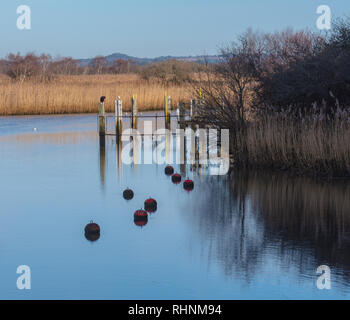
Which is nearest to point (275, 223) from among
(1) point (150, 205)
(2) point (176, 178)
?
(1) point (150, 205)

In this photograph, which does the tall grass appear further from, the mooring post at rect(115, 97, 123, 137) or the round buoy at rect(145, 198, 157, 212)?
the mooring post at rect(115, 97, 123, 137)

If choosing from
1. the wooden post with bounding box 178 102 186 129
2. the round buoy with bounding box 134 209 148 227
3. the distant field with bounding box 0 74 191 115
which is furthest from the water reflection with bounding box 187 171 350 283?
the distant field with bounding box 0 74 191 115

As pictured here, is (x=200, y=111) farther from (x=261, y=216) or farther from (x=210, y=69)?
(x=261, y=216)

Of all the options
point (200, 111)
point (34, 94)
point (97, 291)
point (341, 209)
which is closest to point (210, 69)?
point (200, 111)

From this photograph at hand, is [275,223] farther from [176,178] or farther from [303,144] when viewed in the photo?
[303,144]

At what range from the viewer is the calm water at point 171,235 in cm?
939

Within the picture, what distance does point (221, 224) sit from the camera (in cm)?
1297

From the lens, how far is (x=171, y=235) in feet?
40.0

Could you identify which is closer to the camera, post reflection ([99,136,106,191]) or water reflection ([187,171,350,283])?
water reflection ([187,171,350,283])

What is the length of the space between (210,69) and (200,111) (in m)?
1.68

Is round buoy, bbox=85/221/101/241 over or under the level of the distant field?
under

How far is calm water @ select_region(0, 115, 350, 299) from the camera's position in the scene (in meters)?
9.39

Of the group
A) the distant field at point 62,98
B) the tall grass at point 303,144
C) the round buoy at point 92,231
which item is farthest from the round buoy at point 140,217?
the distant field at point 62,98

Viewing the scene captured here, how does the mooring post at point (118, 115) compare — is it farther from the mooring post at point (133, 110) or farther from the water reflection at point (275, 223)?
the water reflection at point (275, 223)
